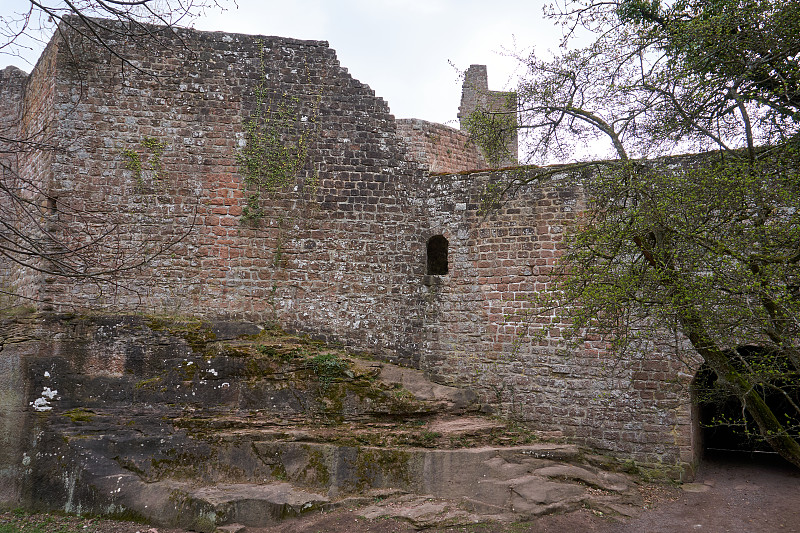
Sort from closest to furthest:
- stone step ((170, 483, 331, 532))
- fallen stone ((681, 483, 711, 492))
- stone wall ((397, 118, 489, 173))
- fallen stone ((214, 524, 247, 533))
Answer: fallen stone ((214, 524, 247, 533)), stone step ((170, 483, 331, 532)), fallen stone ((681, 483, 711, 492)), stone wall ((397, 118, 489, 173))

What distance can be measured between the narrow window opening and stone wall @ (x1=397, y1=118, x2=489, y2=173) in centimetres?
252

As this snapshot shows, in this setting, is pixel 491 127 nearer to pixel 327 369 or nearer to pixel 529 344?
pixel 529 344

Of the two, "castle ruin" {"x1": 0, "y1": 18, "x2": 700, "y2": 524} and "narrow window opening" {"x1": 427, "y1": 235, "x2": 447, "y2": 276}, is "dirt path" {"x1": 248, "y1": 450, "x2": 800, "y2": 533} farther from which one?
"narrow window opening" {"x1": 427, "y1": 235, "x2": 447, "y2": 276}

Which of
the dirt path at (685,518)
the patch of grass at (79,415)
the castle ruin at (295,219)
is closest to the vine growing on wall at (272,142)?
the castle ruin at (295,219)

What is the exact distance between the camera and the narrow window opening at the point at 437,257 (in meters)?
11.7

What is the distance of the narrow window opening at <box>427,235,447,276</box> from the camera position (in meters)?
11.7

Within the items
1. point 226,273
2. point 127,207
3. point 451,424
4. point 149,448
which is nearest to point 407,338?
point 451,424

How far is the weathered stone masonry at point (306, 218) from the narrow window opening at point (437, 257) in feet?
2.27

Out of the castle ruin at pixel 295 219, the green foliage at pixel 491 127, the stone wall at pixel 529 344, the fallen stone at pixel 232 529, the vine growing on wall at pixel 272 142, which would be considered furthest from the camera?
the vine growing on wall at pixel 272 142

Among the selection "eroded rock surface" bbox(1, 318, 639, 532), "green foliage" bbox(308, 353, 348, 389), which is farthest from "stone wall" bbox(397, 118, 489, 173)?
"eroded rock surface" bbox(1, 318, 639, 532)

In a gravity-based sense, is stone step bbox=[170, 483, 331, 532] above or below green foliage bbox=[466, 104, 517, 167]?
below

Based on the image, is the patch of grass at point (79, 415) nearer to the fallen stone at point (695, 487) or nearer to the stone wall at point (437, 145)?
the stone wall at point (437, 145)

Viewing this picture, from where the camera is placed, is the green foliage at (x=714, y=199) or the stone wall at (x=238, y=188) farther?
the stone wall at (x=238, y=188)

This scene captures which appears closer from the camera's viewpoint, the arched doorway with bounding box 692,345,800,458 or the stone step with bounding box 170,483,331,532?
the stone step with bounding box 170,483,331,532
